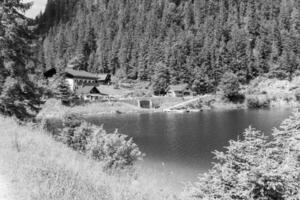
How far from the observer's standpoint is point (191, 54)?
12038 cm

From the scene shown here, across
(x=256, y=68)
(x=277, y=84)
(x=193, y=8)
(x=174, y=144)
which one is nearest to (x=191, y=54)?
(x=256, y=68)

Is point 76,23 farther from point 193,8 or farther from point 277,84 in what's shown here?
point 277,84

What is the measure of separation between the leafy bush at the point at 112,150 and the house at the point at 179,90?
277 ft

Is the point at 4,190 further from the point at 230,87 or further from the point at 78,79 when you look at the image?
the point at 78,79

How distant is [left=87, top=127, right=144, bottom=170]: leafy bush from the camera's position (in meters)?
15.5

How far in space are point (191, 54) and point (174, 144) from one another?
3528 inches

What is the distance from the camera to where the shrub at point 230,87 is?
3765 inches

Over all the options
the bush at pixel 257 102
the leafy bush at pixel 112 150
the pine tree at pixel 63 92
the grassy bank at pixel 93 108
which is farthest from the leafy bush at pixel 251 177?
the bush at pixel 257 102

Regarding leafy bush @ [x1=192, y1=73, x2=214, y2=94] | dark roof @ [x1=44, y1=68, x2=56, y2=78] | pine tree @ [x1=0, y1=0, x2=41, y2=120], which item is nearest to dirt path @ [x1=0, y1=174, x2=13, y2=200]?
pine tree @ [x1=0, y1=0, x2=41, y2=120]

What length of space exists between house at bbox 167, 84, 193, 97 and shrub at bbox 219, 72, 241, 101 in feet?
41.2

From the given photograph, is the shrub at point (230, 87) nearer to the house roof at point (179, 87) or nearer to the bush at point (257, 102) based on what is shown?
the bush at point (257, 102)

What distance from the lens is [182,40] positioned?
128250 millimetres

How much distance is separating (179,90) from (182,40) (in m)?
36.6

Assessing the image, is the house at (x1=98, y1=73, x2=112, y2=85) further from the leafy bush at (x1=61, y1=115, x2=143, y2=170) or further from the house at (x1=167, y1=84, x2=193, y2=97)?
the leafy bush at (x1=61, y1=115, x2=143, y2=170)
